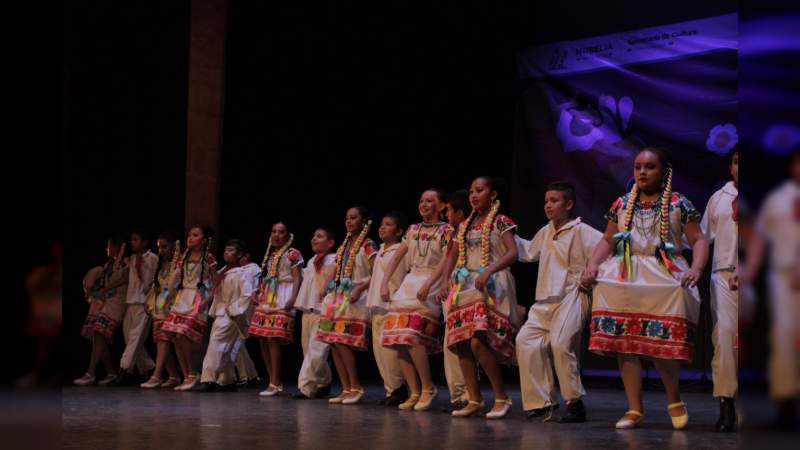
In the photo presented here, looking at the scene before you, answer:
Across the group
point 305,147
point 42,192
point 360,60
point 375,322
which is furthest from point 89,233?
point 42,192

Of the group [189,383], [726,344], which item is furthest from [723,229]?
[189,383]

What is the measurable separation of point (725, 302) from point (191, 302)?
17.4 ft

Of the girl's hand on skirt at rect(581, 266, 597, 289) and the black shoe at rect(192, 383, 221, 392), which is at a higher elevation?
the girl's hand on skirt at rect(581, 266, 597, 289)

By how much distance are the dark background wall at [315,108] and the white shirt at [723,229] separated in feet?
15.0

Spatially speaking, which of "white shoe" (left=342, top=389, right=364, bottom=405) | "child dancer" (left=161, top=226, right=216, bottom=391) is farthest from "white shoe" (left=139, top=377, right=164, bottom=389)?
"white shoe" (left=342, top=389, right=364, bottom=405)

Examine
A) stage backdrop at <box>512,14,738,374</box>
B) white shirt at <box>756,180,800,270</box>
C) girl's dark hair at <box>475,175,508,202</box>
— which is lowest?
white shirt at <box>756,180,800,270</box>

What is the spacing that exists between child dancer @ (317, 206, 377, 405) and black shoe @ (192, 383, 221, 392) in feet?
5.71

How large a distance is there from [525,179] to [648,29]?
180 cm

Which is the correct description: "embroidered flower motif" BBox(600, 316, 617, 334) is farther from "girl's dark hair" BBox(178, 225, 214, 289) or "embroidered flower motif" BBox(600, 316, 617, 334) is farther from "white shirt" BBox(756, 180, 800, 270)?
"girl's dark hair" BBox(178, 225, 214, 289)

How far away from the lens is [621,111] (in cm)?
875

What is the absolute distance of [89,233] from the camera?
10180mm

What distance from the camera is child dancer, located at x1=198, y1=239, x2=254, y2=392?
831cm

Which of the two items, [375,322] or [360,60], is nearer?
[375,322]

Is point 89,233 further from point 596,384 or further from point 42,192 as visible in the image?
point 42,192
